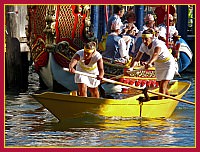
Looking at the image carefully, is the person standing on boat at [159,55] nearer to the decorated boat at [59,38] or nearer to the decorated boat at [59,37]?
the decorated boat at [59,38]

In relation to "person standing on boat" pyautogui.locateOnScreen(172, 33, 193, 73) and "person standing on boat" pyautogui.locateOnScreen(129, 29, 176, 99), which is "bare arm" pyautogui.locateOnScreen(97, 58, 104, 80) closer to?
"person standing on boat" pyautogui.locateOnScreen(129, 29, 176, 99)

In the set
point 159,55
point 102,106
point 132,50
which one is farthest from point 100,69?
point 132,50

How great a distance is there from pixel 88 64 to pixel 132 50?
4.50m

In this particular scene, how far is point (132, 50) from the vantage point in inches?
768

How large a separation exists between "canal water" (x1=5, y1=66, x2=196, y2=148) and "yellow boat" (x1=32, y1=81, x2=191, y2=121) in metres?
0.13

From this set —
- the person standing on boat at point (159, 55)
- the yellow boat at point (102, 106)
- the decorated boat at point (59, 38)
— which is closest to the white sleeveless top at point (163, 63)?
the person standing on boat at point (159, 55)

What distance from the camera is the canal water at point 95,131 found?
13352 mm

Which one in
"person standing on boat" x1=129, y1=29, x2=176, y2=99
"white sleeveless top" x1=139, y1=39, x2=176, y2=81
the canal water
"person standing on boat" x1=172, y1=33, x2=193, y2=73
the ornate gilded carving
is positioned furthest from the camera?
"person standing on boat" x1=172, y1=33, x2=193, y2=73

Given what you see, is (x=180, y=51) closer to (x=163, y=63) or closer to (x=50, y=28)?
(x=50, y=28)

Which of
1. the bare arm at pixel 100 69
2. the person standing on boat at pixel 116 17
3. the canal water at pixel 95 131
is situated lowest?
the canal water at pixel 95 131

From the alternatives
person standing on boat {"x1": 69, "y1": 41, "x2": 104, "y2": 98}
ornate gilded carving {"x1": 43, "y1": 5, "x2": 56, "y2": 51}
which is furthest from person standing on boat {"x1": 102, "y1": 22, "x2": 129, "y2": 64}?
person standing on boat {"x1": 69, "y1": 41, "x2": 104, "y2": 98}

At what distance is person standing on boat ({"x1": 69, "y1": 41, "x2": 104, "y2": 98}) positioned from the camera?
14812mm

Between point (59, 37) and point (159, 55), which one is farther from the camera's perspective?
point (59, 37)

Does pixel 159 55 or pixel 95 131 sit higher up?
pixel 159 55
